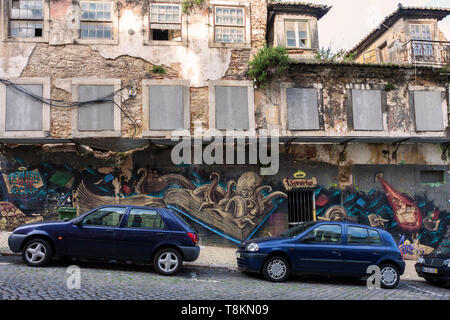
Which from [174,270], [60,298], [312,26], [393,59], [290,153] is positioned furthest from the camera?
[393,59]

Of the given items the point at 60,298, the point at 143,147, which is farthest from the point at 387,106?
the point at 60,298

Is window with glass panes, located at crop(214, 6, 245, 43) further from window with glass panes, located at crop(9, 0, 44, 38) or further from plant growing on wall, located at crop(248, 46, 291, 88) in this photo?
window with glass panes, located at crop(9, 0, 44, 38)

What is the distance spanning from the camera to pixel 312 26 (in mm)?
15523

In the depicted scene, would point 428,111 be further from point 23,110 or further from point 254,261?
point 23,110

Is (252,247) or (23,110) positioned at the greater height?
(23,110)

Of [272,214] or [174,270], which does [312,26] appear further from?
[174,270]

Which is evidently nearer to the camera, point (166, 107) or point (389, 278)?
point (389, 278)

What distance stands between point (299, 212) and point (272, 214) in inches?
43.8

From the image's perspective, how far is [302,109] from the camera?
568 inches

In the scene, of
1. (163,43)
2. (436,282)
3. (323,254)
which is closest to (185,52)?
(163,43)

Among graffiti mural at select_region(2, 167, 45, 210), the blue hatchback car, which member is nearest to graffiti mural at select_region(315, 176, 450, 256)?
the blue hatchback car

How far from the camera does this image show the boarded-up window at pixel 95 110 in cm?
1349

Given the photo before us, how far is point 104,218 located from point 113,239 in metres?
0.55

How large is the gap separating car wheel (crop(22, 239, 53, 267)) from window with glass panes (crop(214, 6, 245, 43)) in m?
9.73
